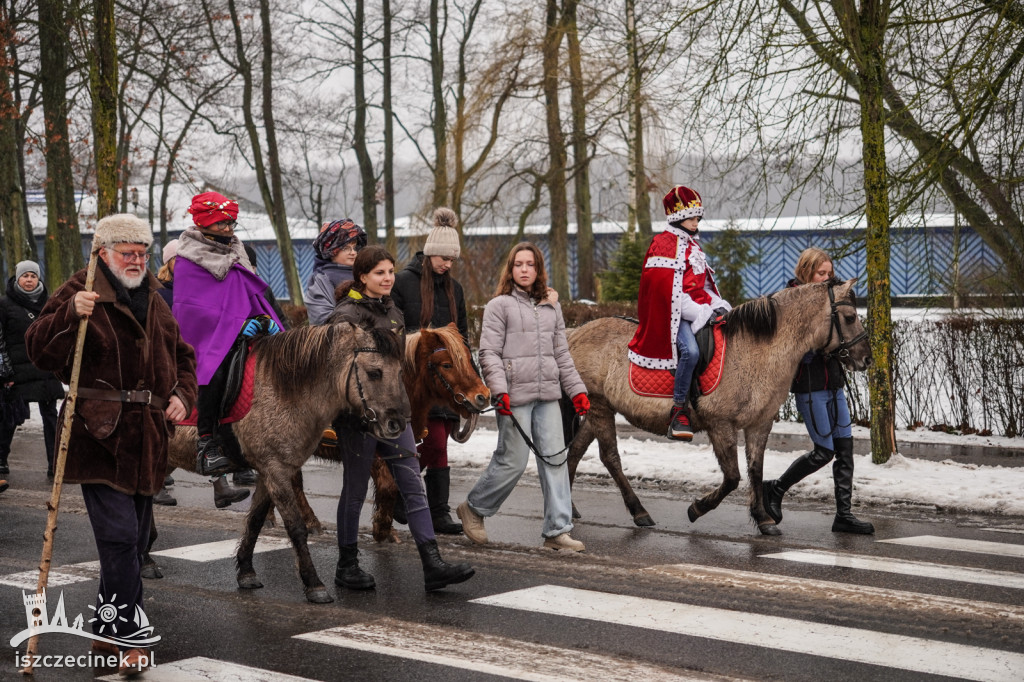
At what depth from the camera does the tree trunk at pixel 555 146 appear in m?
24.8

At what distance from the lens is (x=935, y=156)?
1155cm

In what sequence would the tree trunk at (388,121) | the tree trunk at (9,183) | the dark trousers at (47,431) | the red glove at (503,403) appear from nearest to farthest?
the red glove at (503,403) < the dark trousers at (47,431) < the tree trunk at (9,183) < the tree trunk at (388,121)

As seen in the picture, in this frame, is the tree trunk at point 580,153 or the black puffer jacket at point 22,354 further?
the tree trunk at point 580,153

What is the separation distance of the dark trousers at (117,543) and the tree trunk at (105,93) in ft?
41.1

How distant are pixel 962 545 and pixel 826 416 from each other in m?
1.39

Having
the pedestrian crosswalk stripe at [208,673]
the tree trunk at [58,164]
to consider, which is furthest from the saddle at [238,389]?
the tree trunk at [58,164]

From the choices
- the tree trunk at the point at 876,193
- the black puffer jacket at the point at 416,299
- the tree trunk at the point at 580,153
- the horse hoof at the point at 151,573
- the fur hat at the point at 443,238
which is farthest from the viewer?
the tree trunk at the point at 580,153

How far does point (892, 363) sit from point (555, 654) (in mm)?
A: 9173

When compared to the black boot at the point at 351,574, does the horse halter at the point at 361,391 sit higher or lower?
higher

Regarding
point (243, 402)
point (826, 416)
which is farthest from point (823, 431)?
point (243, 402)

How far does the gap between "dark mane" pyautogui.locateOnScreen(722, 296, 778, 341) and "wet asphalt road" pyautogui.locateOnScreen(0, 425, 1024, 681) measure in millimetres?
1526

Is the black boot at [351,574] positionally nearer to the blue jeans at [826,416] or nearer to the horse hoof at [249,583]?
the horse hoof at [249,583]

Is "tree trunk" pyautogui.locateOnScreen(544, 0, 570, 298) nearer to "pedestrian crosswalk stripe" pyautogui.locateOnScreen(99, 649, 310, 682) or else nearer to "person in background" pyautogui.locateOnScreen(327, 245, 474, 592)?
"person in background" pyautogui.locateOnScreen(327, 245, 474, 592)

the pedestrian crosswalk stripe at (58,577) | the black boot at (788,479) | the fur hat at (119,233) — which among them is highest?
the fur hat at (119,233)
